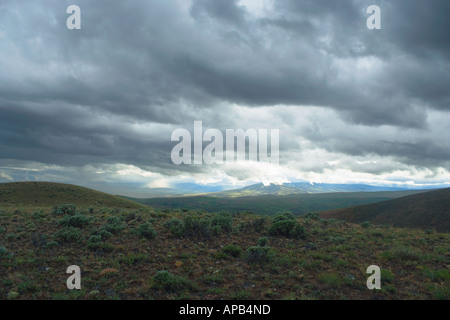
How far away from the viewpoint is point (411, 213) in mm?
59688

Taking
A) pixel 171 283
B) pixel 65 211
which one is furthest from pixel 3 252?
pixel 65 211

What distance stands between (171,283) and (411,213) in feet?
229

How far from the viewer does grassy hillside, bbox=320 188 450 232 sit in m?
50.3

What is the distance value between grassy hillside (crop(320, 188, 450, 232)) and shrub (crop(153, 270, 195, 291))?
5382 centimetres

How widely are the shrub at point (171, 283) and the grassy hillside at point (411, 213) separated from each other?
177 ft

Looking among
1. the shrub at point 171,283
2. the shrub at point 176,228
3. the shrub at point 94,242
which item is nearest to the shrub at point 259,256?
the shrub at point 171,283

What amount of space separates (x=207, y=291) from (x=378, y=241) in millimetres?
12441

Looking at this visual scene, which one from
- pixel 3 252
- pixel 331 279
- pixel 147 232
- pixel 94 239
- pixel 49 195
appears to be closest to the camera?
pixel 331 279

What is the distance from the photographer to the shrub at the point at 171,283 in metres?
8.56

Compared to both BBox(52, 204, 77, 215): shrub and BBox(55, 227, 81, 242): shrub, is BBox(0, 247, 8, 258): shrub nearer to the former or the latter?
BBox(55, 227, 81, 242): shrub

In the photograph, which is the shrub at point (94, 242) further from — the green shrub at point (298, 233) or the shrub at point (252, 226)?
the green shrub at point (298, 233)

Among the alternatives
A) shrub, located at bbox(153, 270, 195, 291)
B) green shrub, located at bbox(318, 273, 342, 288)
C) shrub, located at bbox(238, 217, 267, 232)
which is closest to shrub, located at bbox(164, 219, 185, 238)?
shrub, located at bbox(238, 217, 267, 232)

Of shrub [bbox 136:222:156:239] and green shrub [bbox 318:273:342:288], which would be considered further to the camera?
shrub [bbox 136:222:156:239]

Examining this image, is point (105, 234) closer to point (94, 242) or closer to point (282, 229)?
point (94, 242)
